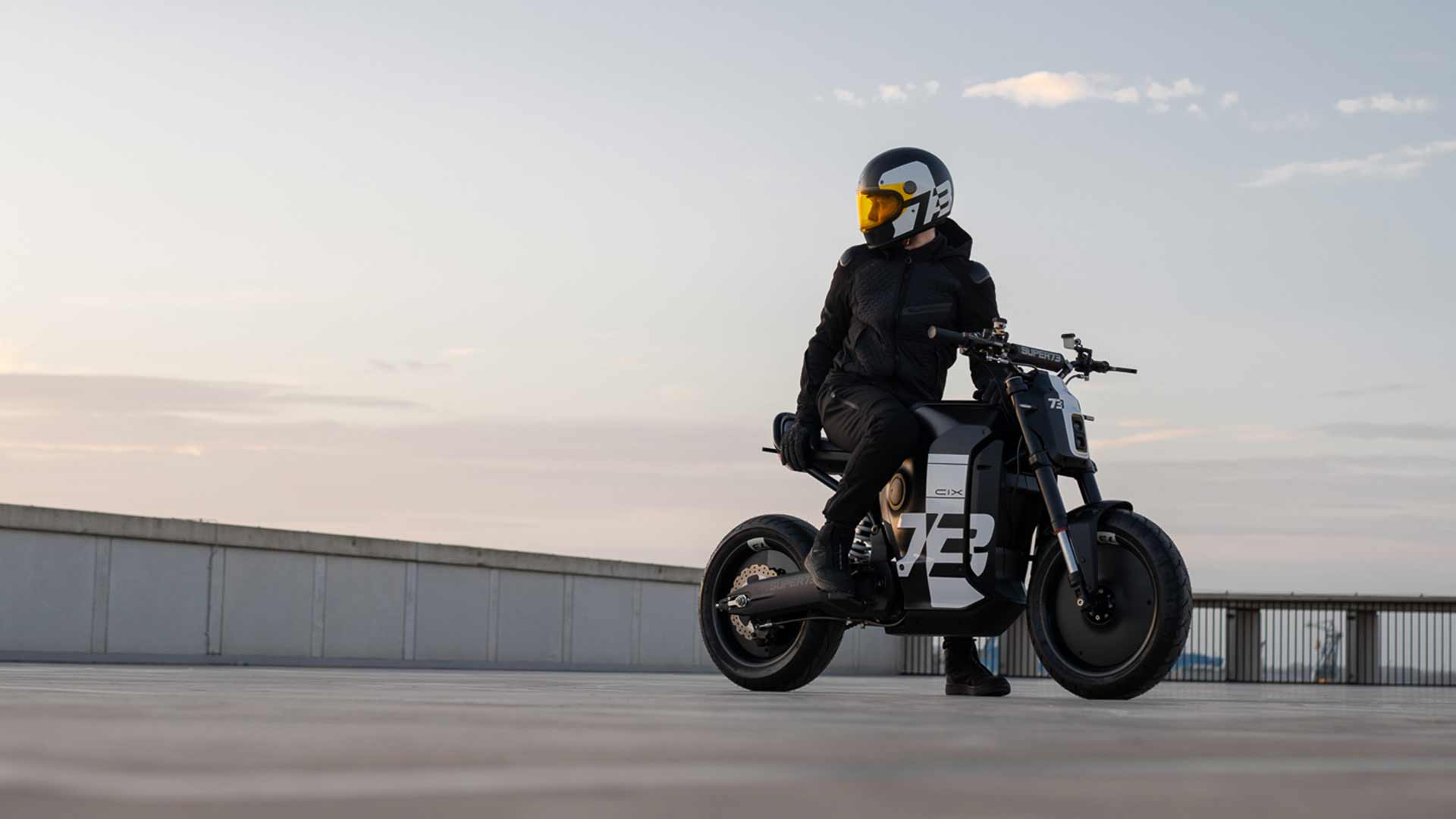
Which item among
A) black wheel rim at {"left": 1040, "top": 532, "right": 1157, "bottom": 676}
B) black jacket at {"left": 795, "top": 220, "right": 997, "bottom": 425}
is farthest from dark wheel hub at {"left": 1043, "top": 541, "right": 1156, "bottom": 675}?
black jacket at {"left": 795, "top": 220, "right": 997, "bottom": 425}

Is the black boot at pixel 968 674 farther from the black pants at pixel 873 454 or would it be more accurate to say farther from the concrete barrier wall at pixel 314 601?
the concrete barrier wall at pixel 314 601

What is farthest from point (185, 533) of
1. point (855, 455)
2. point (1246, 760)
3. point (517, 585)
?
point (1246, 760)

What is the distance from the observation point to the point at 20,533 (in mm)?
12766

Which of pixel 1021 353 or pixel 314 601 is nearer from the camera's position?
pixel 1021 353

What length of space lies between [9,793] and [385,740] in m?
0.78

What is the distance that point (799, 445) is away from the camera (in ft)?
20.3

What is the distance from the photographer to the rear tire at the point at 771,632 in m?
5.90

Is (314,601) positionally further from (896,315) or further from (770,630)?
(896,315)

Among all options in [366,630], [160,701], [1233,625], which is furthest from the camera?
[1233,625]

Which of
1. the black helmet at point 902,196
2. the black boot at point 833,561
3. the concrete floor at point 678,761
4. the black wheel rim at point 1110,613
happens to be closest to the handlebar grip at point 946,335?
the black helmet at point 902,196

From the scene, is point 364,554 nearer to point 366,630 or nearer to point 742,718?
point 366,630

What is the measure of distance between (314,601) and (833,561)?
34.4 feet

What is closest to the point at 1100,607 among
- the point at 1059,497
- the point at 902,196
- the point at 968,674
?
the point at 1059,497

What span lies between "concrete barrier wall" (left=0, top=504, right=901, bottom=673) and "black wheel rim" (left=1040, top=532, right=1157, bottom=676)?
973 centimetres
